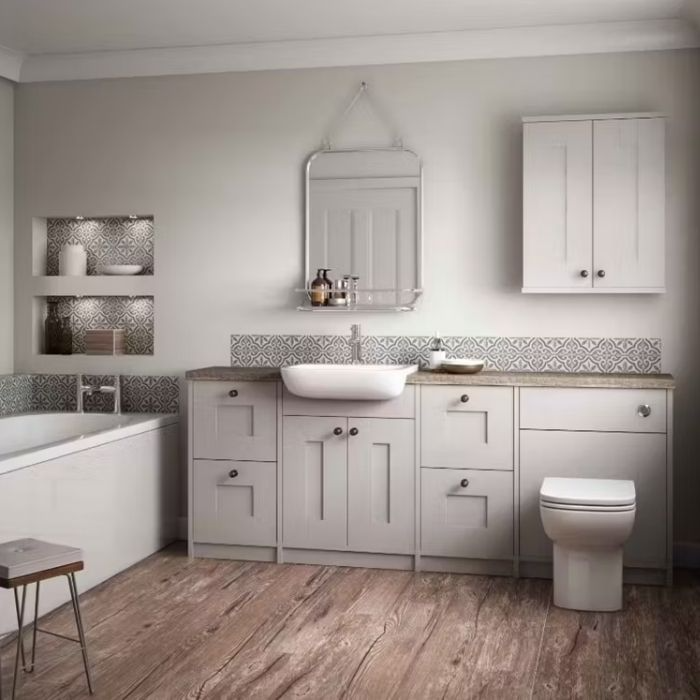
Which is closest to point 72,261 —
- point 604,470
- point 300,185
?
point 300,185

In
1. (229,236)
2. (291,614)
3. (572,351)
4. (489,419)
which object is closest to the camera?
Result: (291,614)

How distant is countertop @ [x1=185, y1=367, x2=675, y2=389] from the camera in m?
4.08

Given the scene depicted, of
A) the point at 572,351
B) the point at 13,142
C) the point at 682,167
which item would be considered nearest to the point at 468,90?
the point at 682,167

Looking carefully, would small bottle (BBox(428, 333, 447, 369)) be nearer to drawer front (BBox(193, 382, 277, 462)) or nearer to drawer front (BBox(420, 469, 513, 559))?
drawer front (BBox(420, 469, 513, 559))

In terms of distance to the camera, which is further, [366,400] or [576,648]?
[366,400]

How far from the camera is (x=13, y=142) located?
518 cm

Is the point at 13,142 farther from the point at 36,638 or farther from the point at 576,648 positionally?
the point at 576,648

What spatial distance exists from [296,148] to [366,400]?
141 centimetres

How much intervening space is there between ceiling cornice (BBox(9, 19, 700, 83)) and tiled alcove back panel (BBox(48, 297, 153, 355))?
47.2 inches

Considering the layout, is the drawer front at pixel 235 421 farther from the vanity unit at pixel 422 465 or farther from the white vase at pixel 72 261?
the white vase at pixel 72 261

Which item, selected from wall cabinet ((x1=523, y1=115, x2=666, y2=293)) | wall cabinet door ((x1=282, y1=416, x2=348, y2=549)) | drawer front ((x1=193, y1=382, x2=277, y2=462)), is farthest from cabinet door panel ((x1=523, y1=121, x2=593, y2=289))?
drawer front ((x1=193, y1=382, x2=277, y2=462))

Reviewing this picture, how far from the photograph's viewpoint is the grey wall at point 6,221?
5109 mm

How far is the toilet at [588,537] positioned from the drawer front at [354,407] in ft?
2.49

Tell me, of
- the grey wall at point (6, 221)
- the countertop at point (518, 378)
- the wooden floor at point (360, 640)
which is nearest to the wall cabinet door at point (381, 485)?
the wooden floor at point (360, 640)
